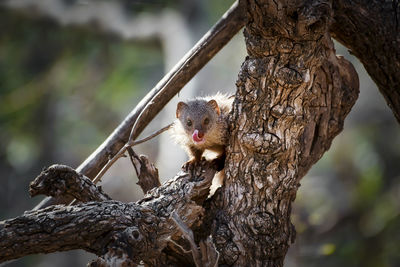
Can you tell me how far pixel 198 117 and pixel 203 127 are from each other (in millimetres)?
179

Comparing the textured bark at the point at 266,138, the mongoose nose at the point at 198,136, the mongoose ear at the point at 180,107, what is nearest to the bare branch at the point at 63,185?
the textured bark at the point at 266,138

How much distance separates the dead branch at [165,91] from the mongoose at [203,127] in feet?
1.38

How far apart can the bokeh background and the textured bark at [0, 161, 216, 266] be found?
5.02 m

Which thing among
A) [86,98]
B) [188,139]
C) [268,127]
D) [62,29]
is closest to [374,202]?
[188,139]

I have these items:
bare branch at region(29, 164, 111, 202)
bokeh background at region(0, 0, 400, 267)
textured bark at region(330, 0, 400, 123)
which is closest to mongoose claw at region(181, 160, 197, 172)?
bare branch at region(29, 164, 111, 202)

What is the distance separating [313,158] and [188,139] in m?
1.20

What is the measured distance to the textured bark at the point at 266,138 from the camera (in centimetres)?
320

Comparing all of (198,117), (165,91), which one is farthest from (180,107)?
(165,91)

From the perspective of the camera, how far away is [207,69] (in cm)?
1172

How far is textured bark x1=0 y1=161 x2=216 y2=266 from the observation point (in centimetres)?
272

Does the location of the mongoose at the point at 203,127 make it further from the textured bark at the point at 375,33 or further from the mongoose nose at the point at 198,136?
the textured bark at the point at 375,33

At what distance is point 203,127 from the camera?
14.3 feet

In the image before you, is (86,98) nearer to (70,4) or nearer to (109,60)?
(109,60)

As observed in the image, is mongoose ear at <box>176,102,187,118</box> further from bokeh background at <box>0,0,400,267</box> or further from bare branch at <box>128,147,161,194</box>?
bokeh background at <box>0,0,400,267</box>
